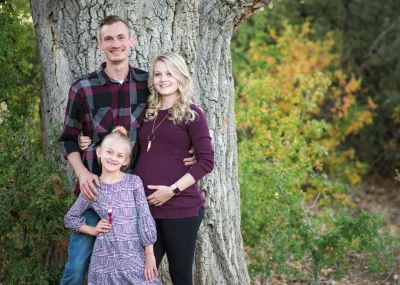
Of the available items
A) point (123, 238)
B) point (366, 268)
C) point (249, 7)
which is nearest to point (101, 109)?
point (123, 238)

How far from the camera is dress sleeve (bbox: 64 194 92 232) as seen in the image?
4098mm

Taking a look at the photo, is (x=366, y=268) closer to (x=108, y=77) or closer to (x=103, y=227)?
(x=103, y=227)

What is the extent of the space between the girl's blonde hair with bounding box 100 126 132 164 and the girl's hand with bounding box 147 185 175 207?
255mm

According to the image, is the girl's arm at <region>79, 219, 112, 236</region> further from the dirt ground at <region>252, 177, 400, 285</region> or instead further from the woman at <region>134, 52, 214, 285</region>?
the dirt ground at <region>252, 177, 400, 285</region>

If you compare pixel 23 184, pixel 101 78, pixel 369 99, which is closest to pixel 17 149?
pixel 23 184

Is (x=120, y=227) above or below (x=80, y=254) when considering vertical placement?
above

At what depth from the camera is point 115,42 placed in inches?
163

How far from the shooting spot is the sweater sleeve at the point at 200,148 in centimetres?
405

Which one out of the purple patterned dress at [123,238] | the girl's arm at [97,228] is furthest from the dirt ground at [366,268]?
the girl's arm at [97,228]

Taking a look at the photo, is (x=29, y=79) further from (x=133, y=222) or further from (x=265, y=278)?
(x=133, y=222)

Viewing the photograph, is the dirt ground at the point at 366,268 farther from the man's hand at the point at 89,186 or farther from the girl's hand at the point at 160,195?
the man's hand at the point at 89,186

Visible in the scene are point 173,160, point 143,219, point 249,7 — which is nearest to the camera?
point 143,219

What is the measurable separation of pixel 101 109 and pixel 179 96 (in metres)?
0.48

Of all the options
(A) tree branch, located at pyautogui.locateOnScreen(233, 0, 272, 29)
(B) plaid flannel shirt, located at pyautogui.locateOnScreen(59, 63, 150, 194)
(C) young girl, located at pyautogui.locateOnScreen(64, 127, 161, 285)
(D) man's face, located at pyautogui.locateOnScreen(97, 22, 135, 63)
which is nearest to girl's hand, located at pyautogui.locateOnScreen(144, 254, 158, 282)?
(C) young girl, located at pyautogui.locateOnScreen(64, 127, 161, 285)
